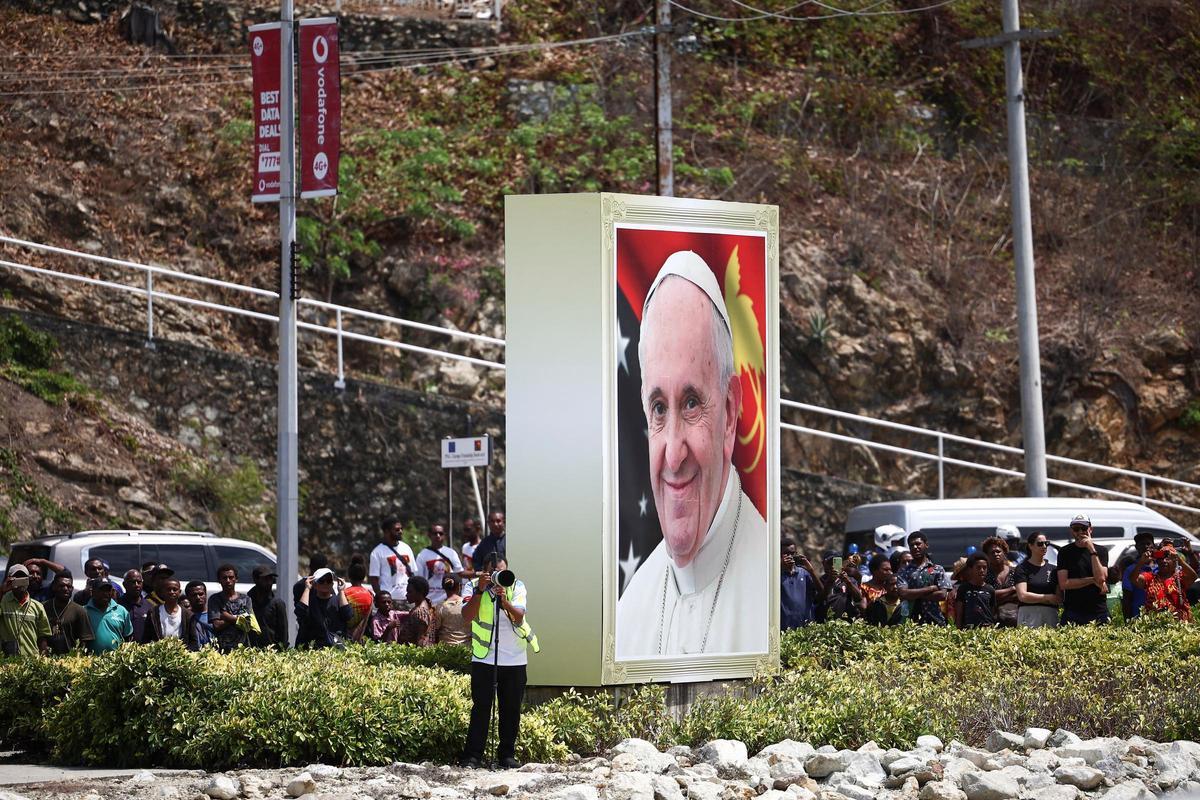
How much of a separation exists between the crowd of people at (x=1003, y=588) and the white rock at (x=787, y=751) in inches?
182

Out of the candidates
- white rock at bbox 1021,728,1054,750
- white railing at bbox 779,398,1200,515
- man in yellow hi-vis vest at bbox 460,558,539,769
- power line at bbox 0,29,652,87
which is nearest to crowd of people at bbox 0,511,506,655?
man in yellow hi-vis vest at bbox 460,558,539,769

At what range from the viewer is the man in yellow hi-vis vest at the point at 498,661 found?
36.9ft

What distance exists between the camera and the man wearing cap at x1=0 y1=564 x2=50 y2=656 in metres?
14.8

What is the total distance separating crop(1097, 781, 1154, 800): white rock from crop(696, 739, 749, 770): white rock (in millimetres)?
2323

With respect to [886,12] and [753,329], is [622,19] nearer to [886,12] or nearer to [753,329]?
[886,12]

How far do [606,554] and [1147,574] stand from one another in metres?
6.34

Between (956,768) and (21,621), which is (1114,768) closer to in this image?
(956,768)

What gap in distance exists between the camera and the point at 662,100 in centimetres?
2617

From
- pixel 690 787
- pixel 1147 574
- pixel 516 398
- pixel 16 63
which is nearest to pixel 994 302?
pixel 1147 574

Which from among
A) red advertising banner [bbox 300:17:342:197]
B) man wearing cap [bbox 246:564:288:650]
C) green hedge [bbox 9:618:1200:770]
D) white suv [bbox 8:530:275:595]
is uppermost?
red advertising banner [bbox 300:17:342:197]

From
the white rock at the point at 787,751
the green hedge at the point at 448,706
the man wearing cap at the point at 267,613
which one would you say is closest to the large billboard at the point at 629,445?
the green hedge at the point at 448,706

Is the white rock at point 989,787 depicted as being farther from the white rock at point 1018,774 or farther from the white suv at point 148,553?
the white suv at point 148,553

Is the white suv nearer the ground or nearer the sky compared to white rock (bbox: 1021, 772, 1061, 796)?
nearer the sky

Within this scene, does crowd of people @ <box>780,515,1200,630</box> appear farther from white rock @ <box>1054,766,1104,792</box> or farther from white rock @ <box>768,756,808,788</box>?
white rock @ <box>768,756,808,788</box>
